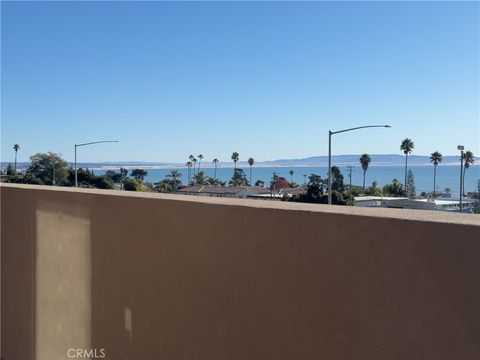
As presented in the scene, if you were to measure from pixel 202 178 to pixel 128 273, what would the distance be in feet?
309

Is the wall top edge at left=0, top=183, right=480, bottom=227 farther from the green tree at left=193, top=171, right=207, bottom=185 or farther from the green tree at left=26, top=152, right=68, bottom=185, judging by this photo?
the green tree at left=193, top=171, right=207, bottom=185

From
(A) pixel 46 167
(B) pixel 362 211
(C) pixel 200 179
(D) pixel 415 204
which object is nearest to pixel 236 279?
(B) pixel 362 211

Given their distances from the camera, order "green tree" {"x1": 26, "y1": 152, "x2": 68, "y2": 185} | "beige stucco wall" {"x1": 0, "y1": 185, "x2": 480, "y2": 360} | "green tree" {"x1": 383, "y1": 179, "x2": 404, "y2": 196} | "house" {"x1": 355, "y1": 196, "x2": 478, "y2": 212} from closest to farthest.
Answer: "beige stucco wall" {"x1": 0, "y1": 185, "x2": 480, "y2": 360}
"house" {"x1": 355, "y1": 196, "x2": 478, "y2": 212}
"green tree" {"x1": 26, "y1": 152, "x2": 68, "y2": 185}
"green tree" {"x1": 383, "y1": 179, "x2": 404, "y2": 196}

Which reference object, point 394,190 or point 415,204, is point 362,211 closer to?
point 415,204

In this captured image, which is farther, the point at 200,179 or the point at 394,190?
the point at 200,179

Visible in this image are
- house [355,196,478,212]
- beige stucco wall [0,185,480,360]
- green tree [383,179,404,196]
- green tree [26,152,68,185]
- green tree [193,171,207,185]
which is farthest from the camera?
green tree [193,171,207,185]

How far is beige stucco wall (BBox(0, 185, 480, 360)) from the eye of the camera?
171cm

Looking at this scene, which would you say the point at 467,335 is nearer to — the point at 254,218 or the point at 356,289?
the point at 356,289

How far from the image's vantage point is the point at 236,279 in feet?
7.82

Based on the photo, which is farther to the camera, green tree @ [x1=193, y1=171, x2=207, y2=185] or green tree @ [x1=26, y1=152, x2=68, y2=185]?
green tree @ [x1=193, y1=171, x2=207, y2=185]

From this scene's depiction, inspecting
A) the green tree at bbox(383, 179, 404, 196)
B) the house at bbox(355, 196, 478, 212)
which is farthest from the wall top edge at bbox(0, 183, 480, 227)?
the green tree at bbox(383, 179, 404, 196)

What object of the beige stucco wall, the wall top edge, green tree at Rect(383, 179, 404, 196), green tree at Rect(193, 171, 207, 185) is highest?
the wall top edge

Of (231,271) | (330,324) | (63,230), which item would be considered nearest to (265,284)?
(231,271)

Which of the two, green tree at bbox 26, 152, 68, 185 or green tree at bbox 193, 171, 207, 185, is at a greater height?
green tree at bbox 26, 152, 68, 185
